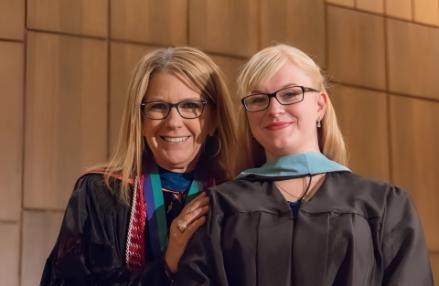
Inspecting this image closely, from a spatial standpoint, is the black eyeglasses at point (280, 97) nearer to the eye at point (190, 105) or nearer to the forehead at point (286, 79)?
the forehead at point (286, 79)

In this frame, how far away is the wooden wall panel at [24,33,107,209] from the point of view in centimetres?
462

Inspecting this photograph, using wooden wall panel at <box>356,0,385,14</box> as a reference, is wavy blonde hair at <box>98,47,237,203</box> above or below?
below

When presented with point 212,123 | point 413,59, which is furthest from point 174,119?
point 413,59

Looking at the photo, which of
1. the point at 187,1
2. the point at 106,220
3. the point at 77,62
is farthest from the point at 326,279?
the point at 187,1

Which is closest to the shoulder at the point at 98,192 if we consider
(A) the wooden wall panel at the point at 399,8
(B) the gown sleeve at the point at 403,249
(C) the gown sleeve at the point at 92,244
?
(C) the gown sleeve at the point at 92,244

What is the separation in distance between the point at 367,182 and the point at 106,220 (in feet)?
2.43

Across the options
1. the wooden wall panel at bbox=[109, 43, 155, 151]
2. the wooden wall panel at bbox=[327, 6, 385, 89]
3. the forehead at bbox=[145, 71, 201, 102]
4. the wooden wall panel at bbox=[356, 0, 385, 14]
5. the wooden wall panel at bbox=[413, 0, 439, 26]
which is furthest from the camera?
the wooden wall panel at bbox=[413, 0, 439, 26]

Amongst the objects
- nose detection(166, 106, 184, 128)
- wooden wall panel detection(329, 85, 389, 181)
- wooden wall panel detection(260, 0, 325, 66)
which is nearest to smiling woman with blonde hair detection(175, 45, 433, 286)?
nose detection(166, 106, 184, 128)

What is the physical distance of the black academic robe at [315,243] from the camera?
74.6 inches

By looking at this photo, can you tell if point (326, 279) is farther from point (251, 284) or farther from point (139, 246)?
point (139, 246)

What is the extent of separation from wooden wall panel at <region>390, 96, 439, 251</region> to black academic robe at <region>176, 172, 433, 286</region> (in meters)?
4.00

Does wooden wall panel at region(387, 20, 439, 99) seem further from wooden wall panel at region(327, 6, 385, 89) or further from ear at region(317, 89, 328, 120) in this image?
ear at region(317, 89, 328, 120)

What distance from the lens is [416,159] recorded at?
5996mm

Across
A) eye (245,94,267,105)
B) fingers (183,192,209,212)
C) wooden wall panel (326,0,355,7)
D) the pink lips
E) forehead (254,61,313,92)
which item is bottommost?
fingers (183,192,209,212)
